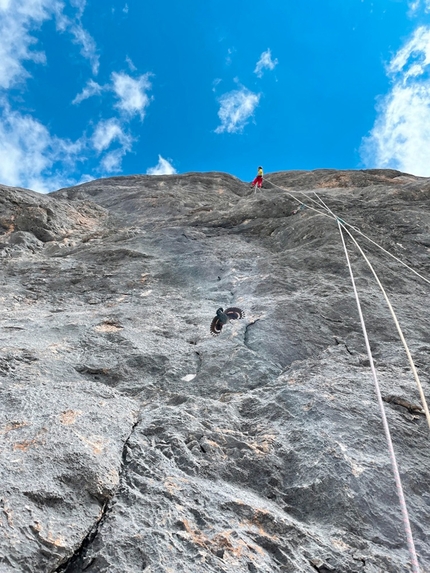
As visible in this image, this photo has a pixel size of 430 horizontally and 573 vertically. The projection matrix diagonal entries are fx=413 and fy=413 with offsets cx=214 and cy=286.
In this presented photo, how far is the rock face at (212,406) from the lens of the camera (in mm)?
2623

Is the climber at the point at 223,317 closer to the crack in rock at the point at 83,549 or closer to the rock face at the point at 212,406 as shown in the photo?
the rock face at the point at 212,406

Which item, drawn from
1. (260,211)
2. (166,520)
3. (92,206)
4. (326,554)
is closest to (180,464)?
(166,520)

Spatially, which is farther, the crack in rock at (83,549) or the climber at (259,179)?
the climber at (259,179)

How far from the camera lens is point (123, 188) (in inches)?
633

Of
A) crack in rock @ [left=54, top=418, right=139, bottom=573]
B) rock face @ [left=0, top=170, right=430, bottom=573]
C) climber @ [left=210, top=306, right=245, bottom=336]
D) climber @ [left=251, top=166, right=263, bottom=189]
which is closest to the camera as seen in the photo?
crack in rock @ [left=54, top=418, right=139, bottom=573]

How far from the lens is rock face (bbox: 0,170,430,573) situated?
8.61 feet

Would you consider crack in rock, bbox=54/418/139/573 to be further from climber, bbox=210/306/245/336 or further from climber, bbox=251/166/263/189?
climber, bbox=251/166/263/189

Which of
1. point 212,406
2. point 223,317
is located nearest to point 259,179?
point 223,317

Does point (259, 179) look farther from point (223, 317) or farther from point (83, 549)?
point (83, 549)

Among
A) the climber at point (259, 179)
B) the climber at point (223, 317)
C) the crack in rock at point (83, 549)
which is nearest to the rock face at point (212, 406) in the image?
the crack in rock at point (83, 549)

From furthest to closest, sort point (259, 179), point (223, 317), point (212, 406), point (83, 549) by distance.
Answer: point (259, 179)
point (223, 317)
point (212, 406)
point (83, 549)

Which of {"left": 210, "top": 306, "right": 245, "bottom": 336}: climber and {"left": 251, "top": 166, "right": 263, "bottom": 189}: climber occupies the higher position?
{"left": 251, "top": 166, "right": 263, "bottom": 189}: climber

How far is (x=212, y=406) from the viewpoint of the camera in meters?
4.03

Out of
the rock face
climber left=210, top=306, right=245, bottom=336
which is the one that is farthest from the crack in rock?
climber left=210, top=306, right=245, bottom=336
